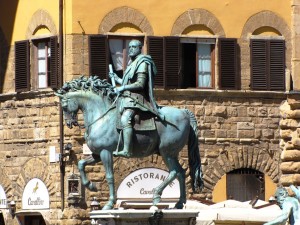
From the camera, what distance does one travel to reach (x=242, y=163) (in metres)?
43.1

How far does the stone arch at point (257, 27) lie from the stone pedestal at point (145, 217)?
15602 mm

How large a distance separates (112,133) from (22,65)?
15.1 metres

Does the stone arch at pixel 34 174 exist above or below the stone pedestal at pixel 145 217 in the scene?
above

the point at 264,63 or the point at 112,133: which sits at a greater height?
the point at 264,63

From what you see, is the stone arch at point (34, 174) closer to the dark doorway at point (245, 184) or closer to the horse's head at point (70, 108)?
the dark doorway at point (245, 184)

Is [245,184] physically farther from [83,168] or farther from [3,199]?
[83,168]

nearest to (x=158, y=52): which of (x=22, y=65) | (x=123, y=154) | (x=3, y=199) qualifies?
(x=22, y=65)

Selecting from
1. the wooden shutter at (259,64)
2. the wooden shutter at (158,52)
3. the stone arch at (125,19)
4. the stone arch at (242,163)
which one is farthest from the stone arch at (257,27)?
the stone arch at (125,19)

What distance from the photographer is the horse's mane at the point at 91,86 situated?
2884 centimetres

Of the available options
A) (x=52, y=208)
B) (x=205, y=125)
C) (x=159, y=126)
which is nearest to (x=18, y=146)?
(x=52, y=208)

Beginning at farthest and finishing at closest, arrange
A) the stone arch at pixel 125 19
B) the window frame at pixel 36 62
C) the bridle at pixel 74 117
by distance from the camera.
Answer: the window frame at pixel 36 62 → the stone arch at pixel 125 19 → the bridle at pixel 74 117

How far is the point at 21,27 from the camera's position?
43656 millimetres

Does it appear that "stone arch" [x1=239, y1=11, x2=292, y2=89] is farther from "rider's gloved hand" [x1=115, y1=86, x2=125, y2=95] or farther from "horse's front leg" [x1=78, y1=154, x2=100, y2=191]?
"rider's gloved hand" [x1=115, y1=86, x2=125, y2=95]

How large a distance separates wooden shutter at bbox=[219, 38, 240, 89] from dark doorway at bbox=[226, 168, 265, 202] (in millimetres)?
2259
